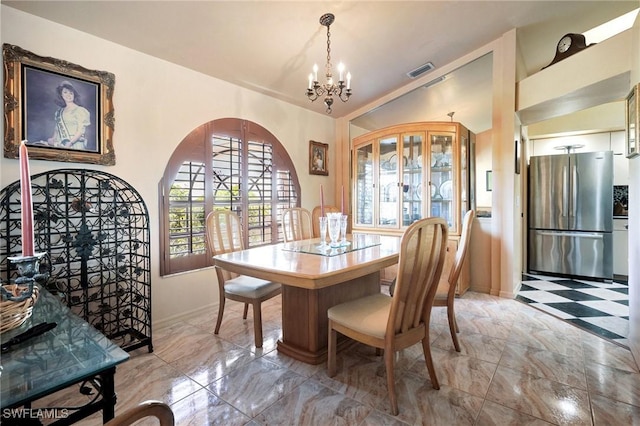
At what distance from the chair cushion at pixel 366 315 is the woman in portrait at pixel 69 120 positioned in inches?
87.8

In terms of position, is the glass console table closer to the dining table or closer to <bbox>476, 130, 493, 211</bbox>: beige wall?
the dining table

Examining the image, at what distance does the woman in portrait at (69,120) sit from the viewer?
2072 mm

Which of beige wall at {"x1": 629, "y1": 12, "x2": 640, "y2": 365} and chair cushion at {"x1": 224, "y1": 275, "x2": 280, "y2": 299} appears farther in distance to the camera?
chair cushion at {"x1": 224, "y1": 275, "x2": 280, "y2": 299}

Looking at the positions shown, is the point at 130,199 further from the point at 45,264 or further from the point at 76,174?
the point at 45,264

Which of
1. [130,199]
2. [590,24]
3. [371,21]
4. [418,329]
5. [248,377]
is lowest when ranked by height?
[248,377]

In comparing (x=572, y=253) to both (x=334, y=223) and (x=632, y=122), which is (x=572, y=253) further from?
(x=334, y=223)

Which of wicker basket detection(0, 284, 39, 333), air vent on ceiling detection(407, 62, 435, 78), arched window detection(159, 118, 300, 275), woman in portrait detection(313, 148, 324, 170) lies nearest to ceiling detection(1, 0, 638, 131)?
air vent on ceiling detection(407, 62, 435, 78)

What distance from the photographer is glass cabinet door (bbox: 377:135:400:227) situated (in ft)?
12.5

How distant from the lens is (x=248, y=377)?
5.93 feet

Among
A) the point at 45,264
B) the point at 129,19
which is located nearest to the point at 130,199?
the point at 45,264

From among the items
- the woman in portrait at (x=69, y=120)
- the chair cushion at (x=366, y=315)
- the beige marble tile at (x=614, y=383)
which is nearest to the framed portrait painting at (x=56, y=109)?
the woman in portrait at (x=69, y=120)

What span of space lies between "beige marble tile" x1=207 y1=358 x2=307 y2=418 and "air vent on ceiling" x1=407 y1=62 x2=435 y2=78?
343 centimetres

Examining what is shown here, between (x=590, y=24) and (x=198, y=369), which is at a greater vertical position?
(x=590, y=24)

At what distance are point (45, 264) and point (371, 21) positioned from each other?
3041 millimetres
